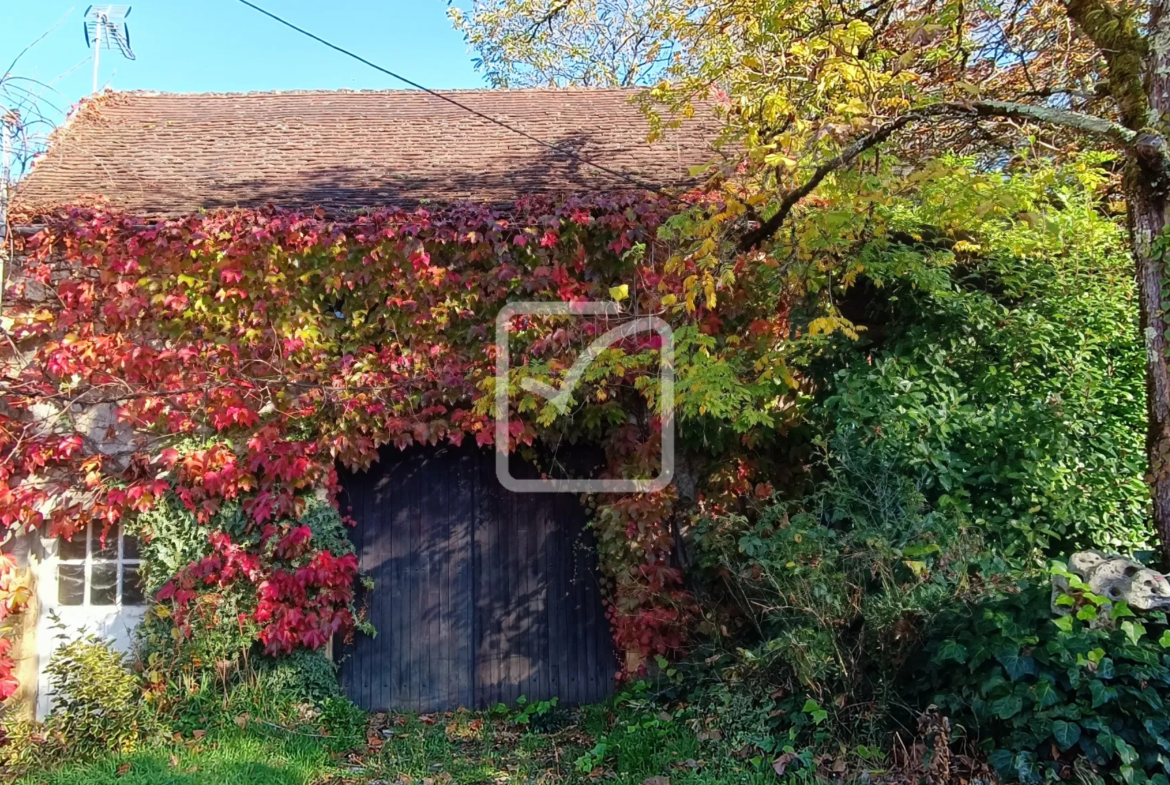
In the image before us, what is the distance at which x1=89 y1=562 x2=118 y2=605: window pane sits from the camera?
18.9 ft

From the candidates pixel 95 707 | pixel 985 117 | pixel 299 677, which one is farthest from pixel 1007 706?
pixel 95 707

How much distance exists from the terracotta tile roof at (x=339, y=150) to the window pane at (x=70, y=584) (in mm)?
2723

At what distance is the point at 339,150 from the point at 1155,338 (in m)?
6.66

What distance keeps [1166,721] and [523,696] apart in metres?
4.01

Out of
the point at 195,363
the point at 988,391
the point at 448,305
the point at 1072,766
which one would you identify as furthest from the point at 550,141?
the point at 1072,766

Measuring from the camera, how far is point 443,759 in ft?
15.6

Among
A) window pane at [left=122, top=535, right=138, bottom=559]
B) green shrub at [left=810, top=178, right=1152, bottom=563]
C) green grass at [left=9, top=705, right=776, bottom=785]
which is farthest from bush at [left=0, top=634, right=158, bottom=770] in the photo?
green shrub at [left=810, top=178, right=1152, bottom=563]

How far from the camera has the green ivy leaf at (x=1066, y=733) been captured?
11.0ft

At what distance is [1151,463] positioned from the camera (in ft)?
13.1

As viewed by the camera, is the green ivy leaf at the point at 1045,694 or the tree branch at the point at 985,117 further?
the tree branch at the point at 985,117

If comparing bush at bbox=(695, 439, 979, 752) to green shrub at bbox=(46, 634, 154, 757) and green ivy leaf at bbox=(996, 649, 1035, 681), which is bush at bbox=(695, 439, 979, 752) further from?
green shrub at bbox=(46, 634, 154, 757)

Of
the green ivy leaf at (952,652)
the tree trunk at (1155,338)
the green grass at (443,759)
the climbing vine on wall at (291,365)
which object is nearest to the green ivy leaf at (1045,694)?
the green ivy leaf at (952,652)

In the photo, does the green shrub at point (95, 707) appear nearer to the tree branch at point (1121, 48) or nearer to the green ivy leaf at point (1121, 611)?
the green ivy leaf at point (1121, 611)

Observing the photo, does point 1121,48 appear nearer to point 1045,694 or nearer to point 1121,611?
point 1121,611
